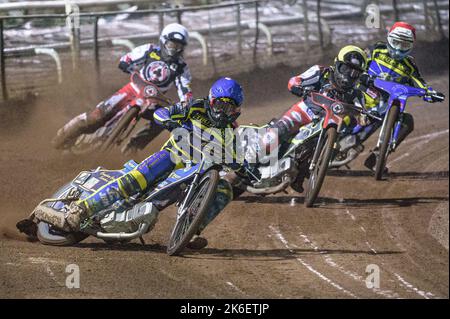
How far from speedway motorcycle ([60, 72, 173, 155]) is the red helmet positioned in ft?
11.8

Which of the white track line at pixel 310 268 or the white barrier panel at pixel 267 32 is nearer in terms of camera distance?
the white track line at pixel 310 268

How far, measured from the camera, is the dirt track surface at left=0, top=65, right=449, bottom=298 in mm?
9680

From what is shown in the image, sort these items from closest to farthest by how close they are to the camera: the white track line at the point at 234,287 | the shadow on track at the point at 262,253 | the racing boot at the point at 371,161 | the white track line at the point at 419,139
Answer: the white track line at the point at 234,287
the shadow on track at the point at 262,253
the racing boot at the point at 371,161
the white track line at the point at 419,139

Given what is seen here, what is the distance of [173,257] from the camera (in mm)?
10555

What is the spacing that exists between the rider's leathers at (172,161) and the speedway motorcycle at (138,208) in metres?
0.10

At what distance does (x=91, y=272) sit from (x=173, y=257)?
42.8 inches

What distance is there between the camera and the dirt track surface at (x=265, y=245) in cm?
968

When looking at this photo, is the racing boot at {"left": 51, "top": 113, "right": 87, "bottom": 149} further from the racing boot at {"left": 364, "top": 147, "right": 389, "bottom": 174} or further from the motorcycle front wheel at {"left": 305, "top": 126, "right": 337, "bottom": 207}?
the racing boot at {"left": 364, "top": 147, "right": 389, "bottom": 174}

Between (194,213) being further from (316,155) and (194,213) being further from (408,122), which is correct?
(408,122)

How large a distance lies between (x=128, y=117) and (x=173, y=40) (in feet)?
4.77

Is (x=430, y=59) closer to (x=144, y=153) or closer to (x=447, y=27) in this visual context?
(x=447, y=27)

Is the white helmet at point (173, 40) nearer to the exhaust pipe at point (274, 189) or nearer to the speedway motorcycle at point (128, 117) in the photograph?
the speedway motorcycle at point (128, 117)

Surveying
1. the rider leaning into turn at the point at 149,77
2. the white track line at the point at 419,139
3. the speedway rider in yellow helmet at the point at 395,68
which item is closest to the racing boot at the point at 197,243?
the rider leaning into turn at the point at 149,77

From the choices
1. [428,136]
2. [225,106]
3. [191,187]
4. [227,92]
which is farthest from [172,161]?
[428,136]
